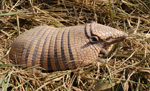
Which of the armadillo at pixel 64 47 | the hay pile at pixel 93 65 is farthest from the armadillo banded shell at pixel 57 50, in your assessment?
the hay pile at pixel 93 65

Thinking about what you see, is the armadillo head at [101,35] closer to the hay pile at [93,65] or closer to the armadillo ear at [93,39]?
the armadillo ear at [93,39]

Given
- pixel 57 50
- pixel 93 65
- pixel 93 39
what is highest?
pixel 93 39

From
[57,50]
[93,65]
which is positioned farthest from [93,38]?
[57,50]

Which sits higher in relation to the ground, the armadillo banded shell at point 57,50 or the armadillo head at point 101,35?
the armadillo head at point 101,35

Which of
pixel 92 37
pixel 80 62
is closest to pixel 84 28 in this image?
pixel 92 37

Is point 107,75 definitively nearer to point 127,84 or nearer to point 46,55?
point 127,84

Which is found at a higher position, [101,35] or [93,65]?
[101,35]

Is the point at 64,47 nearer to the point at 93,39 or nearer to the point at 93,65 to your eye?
the point at 93,39
